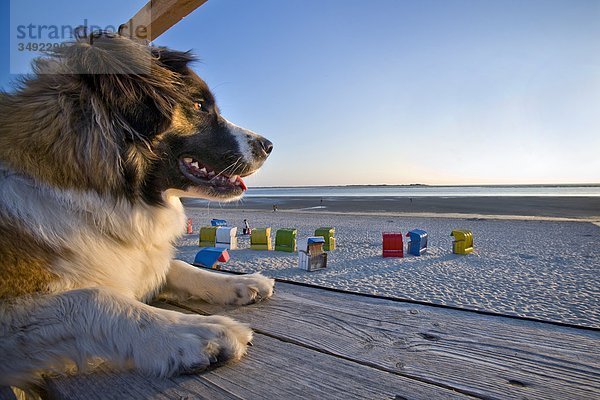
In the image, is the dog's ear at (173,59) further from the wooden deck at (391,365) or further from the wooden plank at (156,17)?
the wooden deck at (391,365)

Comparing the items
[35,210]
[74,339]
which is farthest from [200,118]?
[74,339]

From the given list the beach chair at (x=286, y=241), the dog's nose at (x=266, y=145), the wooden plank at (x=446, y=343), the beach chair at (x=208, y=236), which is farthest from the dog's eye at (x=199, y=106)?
the beach chair at (x=208, y=236)

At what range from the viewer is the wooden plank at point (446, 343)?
3.68 feet

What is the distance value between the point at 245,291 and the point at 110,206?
33.2 inches

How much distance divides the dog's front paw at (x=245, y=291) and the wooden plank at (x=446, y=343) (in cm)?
7

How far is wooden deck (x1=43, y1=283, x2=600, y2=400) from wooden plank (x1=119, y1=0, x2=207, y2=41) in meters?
1.78

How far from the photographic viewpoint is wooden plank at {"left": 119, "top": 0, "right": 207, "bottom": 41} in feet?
6.53

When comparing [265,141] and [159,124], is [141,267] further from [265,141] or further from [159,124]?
[265,141]

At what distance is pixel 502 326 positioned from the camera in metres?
1.57

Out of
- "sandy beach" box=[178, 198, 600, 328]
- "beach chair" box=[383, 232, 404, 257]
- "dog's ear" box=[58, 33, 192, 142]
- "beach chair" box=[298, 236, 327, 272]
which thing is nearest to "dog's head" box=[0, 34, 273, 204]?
"dog's ear" box=[58, 33, 192, 142]

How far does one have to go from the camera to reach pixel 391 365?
1220 mm

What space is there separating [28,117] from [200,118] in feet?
2.79

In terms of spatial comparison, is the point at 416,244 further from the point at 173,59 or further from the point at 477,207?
the point at 477,207

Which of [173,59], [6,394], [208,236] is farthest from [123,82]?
[208,236]
